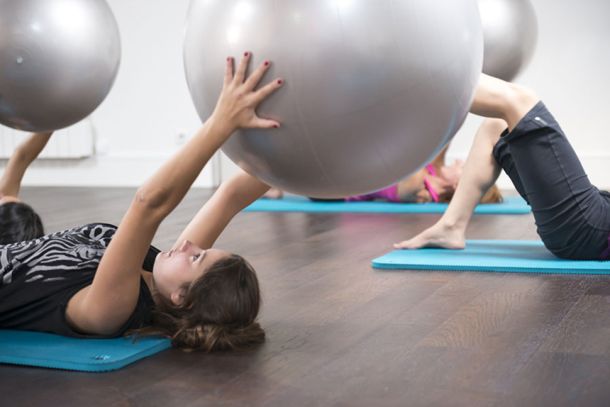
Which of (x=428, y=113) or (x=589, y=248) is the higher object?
(x=428, y=113)

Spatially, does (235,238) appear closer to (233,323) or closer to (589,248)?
(589,248)

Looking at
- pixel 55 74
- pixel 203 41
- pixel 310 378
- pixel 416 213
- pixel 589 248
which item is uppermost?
pixel 203 41

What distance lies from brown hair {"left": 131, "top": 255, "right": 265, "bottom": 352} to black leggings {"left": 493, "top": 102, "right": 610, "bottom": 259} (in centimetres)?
109

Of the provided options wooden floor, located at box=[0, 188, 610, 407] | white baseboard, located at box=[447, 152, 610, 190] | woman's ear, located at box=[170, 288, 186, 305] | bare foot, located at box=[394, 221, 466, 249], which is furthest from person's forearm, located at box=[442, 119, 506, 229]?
white baseboard, located at box=[447, 152, 610, 190]

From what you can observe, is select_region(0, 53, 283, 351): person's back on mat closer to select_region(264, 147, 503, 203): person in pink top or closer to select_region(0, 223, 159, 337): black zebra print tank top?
select_region(0, 223, 159, 337): black zebra print tank top

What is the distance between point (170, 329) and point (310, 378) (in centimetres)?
43

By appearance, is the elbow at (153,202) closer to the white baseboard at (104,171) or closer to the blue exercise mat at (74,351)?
the blue exercise mat at (74,351)

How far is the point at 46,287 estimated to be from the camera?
2.00 m

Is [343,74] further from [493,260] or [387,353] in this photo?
[493,260]

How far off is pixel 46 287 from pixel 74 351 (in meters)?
0.20

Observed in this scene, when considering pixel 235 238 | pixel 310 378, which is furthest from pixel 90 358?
pixel 235 238

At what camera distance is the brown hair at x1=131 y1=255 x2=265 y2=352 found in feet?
6.29

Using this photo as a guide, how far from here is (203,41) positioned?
158 centimetres

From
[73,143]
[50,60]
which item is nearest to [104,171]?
[73,143]
